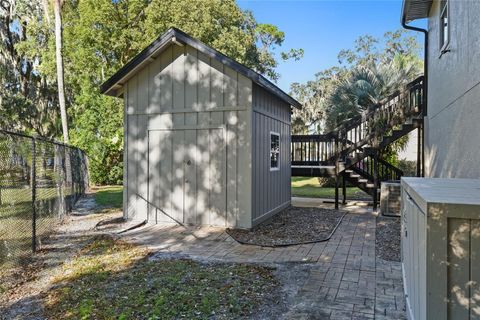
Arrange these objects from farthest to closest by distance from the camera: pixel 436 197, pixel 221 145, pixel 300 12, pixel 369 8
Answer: pixel 369 8 → pixel 300 12 → pixel 221 145 → pixel 436 197

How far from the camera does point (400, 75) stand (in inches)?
543

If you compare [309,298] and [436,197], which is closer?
[436,197]

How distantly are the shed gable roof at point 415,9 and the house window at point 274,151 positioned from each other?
3907 mm

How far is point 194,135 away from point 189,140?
159 millimetres

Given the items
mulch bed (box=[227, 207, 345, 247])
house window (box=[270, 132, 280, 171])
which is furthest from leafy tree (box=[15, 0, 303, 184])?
mulch bed (box=[227, 207, 345, 247])

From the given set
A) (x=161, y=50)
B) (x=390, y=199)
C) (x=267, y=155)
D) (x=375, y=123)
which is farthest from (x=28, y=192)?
(x=375, y=123)

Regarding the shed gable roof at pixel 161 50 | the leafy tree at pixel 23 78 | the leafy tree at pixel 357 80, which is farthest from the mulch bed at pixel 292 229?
the leafy tree at pixel 23 78

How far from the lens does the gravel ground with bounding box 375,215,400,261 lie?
17.6ft

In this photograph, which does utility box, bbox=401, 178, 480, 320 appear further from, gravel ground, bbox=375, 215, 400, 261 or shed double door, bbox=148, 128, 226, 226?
shed double door, bbox=148, 128, 226, 226

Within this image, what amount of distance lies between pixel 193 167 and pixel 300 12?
12895 millimetres

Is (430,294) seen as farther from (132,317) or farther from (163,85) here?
(163,85)

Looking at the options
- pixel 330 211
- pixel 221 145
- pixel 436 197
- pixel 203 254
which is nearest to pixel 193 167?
pixel 221 145

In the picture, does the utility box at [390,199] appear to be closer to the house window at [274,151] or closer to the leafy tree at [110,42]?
the house window at [274,151]

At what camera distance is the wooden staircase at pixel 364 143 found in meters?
9.27
